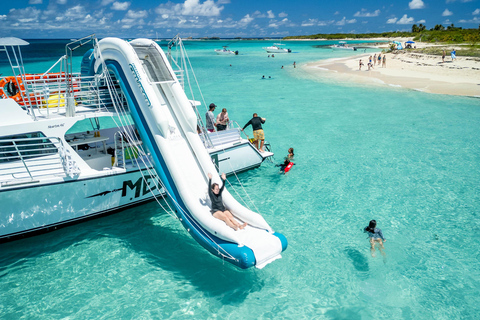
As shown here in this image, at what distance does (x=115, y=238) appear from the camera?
9.09 meters

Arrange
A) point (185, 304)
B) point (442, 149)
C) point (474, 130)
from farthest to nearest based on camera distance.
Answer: point (474, 130) < point (442, 149) < point (185, 304)

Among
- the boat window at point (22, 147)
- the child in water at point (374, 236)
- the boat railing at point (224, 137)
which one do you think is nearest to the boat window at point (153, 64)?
the boat railing at point (224, 137)

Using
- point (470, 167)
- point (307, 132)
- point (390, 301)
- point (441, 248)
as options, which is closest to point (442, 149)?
point (470, 167)

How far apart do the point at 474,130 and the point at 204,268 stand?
1797 centimetres

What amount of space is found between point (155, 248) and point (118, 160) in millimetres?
3020

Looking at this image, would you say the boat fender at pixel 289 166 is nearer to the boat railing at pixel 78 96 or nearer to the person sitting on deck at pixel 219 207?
the person sitting on deck at pixel 219 207

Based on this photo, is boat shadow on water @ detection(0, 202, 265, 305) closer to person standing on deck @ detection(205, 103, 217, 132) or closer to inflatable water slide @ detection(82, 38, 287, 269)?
inflatable water slide @ detection(82, 38, 287, 269)

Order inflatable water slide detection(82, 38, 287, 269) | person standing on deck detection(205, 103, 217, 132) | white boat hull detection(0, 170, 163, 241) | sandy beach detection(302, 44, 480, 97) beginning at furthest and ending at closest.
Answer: sandy beach detection(302, 44, 480, 97), person standing on deck detection(205, 103, 217, 132), white boat hull detection(0, 170, 163, 241), inflatable water slide detection(82, 38, 287, 269)

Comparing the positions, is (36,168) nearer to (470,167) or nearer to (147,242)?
(147,242)

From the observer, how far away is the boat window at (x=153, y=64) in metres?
10.2

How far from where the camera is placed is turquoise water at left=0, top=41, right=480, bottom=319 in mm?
6922

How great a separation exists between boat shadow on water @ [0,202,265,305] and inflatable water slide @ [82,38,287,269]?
675mm

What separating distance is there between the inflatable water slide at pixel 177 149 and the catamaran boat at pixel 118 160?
0.02 m

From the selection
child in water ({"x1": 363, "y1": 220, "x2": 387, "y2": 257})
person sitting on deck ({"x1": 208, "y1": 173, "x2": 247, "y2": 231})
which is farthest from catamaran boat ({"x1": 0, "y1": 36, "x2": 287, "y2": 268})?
child in water ({"x1": 363, "y1": 220, "x2": 387, "y2": 257})
